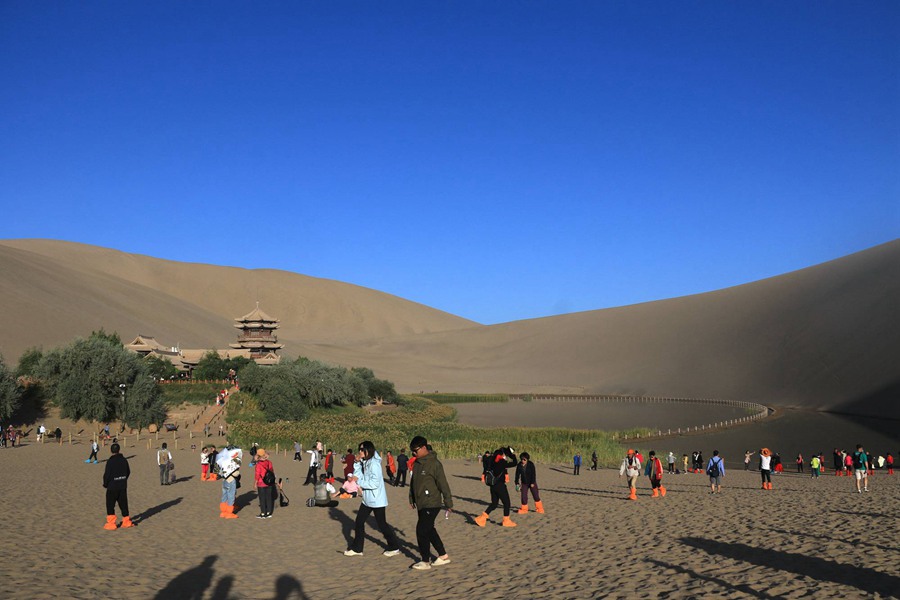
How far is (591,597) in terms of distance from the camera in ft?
29.0

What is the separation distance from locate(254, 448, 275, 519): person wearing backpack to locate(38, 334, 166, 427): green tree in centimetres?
3310

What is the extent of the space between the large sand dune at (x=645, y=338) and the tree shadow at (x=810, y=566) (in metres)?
65.3

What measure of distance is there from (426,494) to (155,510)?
29.9 feet

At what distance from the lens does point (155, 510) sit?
16.5 metres

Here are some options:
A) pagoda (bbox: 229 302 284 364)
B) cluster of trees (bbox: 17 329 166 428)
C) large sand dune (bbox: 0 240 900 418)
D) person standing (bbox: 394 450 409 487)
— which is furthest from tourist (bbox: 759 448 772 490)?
pagoda (bbox: 229 302 284 364)

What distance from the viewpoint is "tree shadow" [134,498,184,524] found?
590 inches

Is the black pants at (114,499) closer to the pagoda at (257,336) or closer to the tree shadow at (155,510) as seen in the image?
the tree shadow at (155,510)

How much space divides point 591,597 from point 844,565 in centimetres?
390

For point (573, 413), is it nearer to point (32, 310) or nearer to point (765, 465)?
point (765, 465)

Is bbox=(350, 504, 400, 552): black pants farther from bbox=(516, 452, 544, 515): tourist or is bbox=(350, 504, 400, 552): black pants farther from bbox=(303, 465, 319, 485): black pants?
bbox=(303, 465, 319, 485): black pants

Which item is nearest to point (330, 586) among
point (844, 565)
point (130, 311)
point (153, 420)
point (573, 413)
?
point (844, 565)

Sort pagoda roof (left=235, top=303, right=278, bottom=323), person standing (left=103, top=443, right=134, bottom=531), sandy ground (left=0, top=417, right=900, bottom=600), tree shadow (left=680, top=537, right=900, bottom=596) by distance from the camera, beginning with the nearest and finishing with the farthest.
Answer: tree shadow (left=680, top=537, right=900, bottom=596) < sandy ground (left=0, top=417, right=900, bottom=600) < person standing (left=103, top=443, right=134, bottom=531) < pagoda roof (left=235, top=303, right=278, bottom=323)

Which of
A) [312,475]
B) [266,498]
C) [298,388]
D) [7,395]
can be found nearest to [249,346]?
[298,388]

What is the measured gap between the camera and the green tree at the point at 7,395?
42.8 metres
